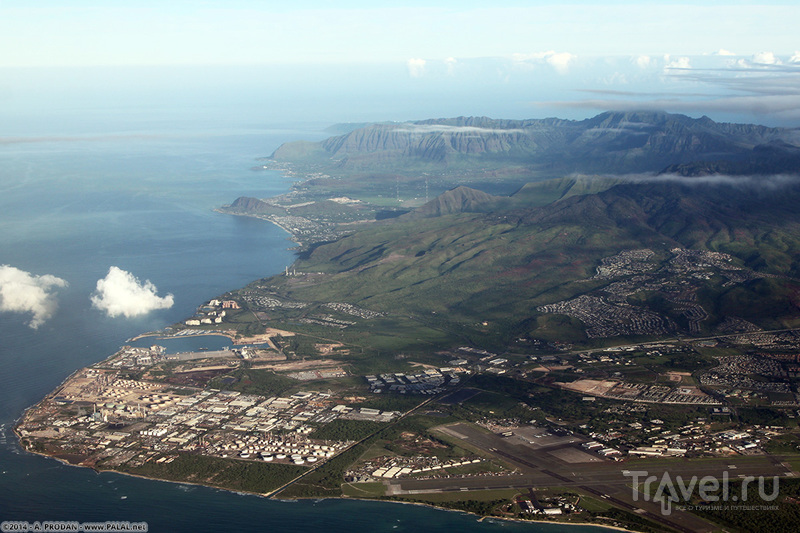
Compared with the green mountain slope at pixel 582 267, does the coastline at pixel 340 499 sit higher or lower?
lower

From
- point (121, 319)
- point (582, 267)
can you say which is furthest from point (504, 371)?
point (121, 319)

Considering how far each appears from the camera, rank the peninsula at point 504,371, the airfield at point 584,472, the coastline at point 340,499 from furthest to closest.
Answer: the peninsula at point 504,371 → the airfield at point 584,472 → the coastline at point 340,499

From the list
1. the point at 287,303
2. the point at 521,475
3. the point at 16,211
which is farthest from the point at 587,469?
the point at 16,211

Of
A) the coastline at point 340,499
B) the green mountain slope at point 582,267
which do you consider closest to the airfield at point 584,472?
the coastline at point 340,499
